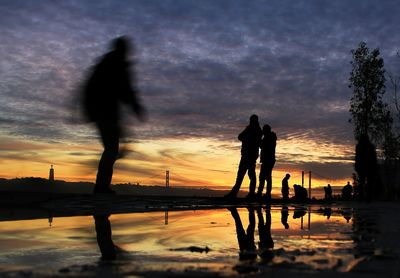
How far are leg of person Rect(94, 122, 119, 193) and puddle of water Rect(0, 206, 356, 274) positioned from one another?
4.49 meters

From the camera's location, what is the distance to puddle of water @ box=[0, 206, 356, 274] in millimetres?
2449

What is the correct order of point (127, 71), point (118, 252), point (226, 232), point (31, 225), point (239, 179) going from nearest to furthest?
point (118, 252)
point (226, 232)
point (31, 225)
point (127, 71)
point (239, 179)

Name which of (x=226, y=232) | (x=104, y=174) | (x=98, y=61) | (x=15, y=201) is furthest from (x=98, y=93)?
(x=226, y=232)

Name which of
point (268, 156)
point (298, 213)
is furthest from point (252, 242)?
point (268, 156)

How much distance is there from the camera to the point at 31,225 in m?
4.82

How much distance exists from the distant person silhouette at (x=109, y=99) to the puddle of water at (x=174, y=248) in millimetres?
4500

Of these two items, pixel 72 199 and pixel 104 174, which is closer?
pixel 72 199

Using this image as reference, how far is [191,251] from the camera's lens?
2.99 meters

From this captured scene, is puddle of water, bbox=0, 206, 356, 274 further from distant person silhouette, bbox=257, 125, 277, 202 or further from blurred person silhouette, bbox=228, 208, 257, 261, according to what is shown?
distant person silhouette, bbox=257, 125, 277, 202

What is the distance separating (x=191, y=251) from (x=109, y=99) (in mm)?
6420

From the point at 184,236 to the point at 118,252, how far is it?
1066 mm

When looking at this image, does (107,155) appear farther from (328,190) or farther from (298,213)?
(328,190)

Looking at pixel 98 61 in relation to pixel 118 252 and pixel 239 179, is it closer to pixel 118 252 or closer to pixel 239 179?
pixel 239 179

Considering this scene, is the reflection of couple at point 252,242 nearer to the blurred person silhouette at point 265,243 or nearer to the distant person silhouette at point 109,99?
the blurred person silhouette at point 265,243
